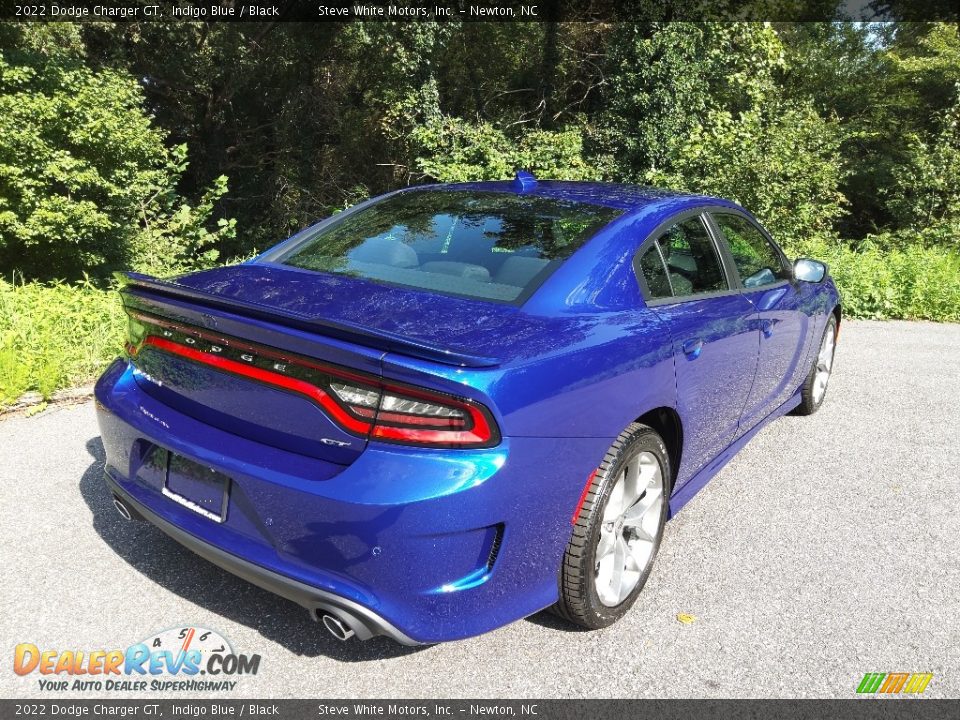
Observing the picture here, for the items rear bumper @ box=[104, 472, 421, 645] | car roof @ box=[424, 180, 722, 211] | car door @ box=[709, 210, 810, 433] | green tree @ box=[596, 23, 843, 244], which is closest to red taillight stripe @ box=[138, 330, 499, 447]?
rear bumper @ box=[104, 472, 421, 645]

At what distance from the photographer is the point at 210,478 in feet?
7.64

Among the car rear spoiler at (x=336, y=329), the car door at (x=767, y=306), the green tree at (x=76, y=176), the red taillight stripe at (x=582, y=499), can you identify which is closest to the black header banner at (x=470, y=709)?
the red taillight stripe at (x=582, y=499)

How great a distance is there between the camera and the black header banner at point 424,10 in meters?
17.1

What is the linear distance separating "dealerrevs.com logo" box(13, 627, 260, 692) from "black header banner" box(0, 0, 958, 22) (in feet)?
53.2

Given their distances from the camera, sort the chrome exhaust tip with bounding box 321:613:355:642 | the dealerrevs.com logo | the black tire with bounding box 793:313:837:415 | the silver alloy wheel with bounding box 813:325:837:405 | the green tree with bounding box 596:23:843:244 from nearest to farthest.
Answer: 1. the chrome exhaust tip with bounding box 321:613:355:642
2. the dealerrevs.com logo
3. the black tire with bounding box 793:313:837:415
4. the silver alloy wheel with bounding box 813:325:837:405
5. the green tree with bounding box 596:23:843:244

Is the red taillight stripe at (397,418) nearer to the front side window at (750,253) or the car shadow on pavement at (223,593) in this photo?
the car shadow on pavement at (223,593)

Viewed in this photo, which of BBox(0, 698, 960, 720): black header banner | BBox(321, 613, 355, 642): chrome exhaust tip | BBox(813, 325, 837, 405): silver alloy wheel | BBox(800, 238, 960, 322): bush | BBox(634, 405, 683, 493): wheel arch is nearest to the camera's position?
BBox(321, 613, 355, 642): chrome exhaust tip

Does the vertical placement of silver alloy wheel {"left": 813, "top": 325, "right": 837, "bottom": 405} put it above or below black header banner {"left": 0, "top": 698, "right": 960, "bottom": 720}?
above

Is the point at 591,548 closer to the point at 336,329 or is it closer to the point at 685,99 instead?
the point at 336,329

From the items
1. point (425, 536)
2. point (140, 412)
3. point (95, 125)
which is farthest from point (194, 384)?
point (95, 125)

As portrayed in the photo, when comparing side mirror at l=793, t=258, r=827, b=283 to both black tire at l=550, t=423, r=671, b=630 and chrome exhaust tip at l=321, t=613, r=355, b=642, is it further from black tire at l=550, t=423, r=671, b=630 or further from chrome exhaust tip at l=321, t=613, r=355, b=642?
chrome exhaust tip at l=321, t=613, r=355, b=642

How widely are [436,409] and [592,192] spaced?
1882 millimetres

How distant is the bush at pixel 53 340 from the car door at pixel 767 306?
437 cm

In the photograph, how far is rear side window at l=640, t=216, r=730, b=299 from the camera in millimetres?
3057
